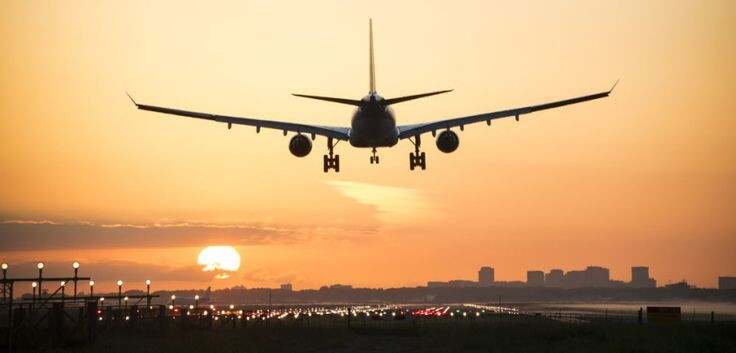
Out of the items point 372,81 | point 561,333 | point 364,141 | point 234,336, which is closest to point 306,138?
point 364,141

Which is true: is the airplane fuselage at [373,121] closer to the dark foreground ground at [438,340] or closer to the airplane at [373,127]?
the airplane at [373,127]

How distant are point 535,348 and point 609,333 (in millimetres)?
15543

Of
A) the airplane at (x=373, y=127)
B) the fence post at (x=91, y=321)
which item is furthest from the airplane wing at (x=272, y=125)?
the fence post at (x=91, y=321)

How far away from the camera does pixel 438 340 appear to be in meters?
77.6

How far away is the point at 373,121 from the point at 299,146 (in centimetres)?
733

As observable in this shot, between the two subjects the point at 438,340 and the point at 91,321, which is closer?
the point at 91,321

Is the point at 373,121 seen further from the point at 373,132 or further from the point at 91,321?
the point at 91,321

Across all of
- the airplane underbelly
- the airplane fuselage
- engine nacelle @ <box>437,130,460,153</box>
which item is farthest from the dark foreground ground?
the airplane fuselage

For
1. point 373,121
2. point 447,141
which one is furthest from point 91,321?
point 447,141

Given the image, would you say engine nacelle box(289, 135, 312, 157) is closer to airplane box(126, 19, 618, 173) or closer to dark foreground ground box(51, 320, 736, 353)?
airplane box(126, 19, 618, 173)

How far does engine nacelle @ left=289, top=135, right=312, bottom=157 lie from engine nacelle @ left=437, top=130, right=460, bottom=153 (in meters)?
9.71

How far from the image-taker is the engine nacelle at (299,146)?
207ft

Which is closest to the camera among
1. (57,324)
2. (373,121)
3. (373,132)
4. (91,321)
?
(57,324)

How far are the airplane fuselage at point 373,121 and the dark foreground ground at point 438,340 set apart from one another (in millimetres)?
17191
